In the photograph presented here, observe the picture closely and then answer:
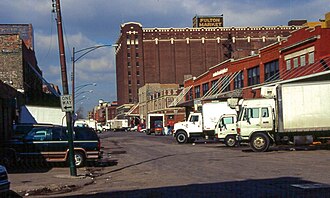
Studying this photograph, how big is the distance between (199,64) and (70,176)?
405ft

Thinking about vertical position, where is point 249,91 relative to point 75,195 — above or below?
above

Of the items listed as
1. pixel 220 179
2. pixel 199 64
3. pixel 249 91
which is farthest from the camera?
pixel 199 64

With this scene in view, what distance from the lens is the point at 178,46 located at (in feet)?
456

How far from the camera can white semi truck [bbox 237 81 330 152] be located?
25469 millimetres

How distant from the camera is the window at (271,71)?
44.2 meters

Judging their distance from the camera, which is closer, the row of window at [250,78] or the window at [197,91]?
the row of window at [250,78]

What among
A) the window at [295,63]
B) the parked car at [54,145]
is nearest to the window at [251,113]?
the parked car at [54,145]

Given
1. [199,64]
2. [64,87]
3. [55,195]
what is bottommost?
[55,195]

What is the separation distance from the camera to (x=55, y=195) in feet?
43.0

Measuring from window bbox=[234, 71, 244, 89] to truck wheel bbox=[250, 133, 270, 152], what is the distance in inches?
1065

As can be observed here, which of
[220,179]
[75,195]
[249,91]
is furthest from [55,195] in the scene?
[249,91]

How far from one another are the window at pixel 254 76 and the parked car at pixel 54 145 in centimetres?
3097

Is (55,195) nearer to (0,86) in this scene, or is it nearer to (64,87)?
(64,87)

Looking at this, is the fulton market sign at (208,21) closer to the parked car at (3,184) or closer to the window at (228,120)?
the window at (228,120)
